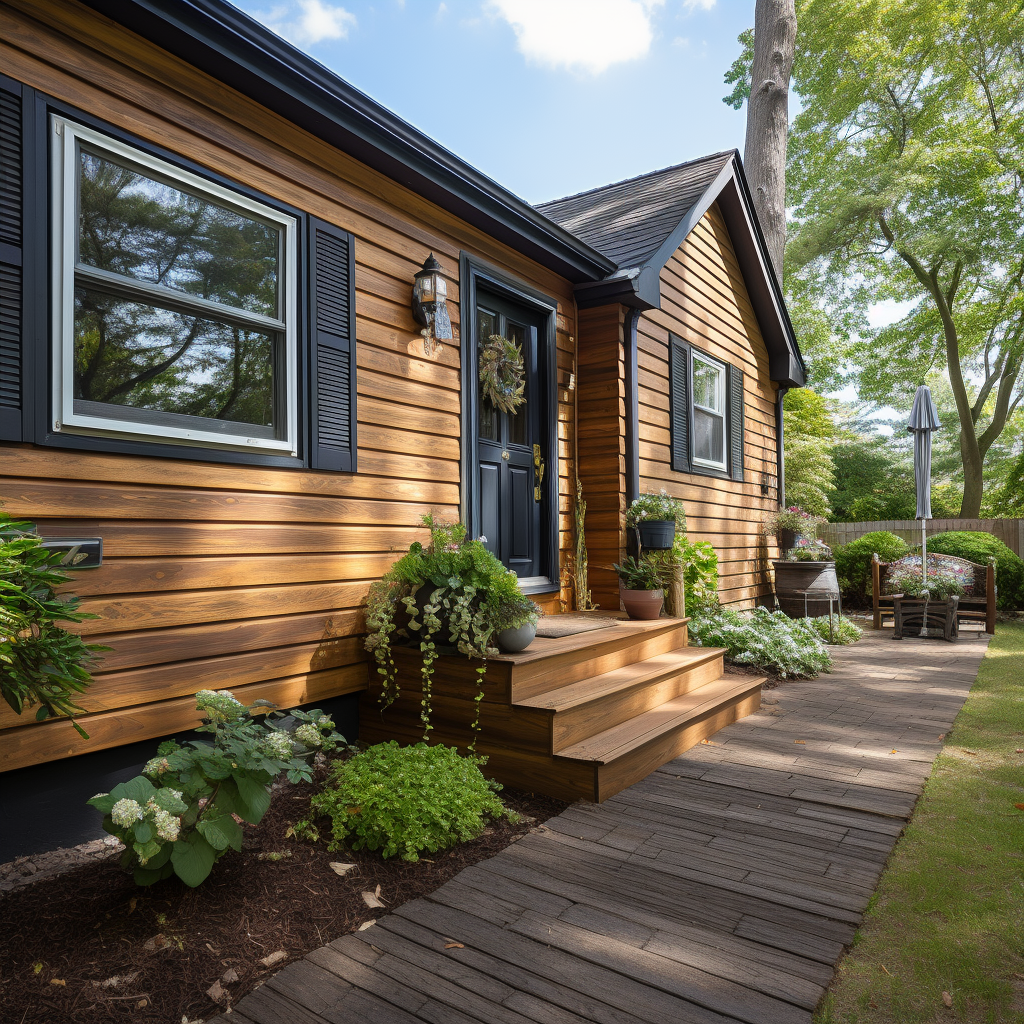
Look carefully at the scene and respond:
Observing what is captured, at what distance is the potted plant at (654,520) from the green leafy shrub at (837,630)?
2.97 m

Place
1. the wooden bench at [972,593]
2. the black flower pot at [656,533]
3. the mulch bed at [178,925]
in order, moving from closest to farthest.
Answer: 1. the mulch bed at [178,925]
2. the black flower pot at [656,533]
3. the wooden bench at [972,593]

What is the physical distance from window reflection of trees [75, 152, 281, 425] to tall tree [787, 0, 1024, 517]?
16756mm

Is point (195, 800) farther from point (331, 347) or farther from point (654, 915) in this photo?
point (331, 347)

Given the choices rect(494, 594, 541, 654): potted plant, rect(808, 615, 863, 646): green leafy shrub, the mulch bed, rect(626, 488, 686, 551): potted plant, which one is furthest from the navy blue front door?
Result: rect(808, 615, 863, 646): green leafy shrub

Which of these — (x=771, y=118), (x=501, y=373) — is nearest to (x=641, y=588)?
(x=501, y=373)

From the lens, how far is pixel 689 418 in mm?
6793

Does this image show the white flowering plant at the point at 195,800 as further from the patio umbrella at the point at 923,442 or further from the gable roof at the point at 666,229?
the patio umbrella at the point at 923,442

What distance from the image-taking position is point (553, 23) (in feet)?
61.9

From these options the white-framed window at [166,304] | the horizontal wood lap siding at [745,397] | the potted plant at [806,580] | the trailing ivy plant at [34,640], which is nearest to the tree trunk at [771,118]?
the horizontal wood lap siding at [745,397]

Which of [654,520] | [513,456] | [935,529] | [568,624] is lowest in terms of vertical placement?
[568,624]

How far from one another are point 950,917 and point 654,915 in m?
0.89

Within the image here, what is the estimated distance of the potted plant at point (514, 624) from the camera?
10.9 ft

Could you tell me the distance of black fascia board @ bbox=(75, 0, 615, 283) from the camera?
276 centimetres

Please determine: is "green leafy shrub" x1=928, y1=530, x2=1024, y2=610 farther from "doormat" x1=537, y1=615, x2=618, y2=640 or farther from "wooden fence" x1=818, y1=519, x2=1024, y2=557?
"doormat" x1=537, y1=615, x2=618, y2=640
